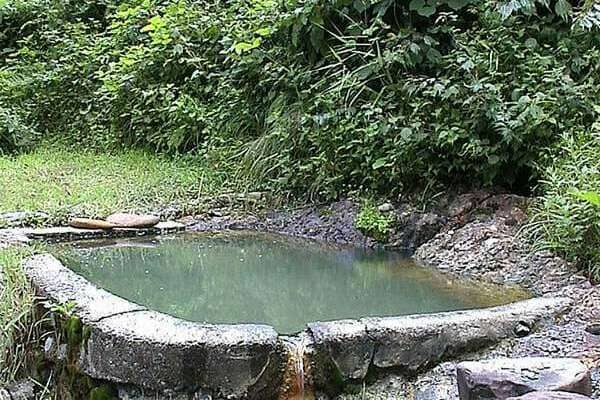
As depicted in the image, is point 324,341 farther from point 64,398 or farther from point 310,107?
point 310,107

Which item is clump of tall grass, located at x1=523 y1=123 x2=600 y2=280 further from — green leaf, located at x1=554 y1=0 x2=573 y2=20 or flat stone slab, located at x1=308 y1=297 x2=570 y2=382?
Answer: green leaf, located at x1=554 y1=0 x2=573 y2=20

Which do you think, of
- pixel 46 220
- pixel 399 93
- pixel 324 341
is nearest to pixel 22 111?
pixel 46 220

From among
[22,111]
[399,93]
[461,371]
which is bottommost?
[22,111]

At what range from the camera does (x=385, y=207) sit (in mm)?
4352

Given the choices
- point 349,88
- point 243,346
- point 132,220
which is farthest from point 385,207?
point 243,346

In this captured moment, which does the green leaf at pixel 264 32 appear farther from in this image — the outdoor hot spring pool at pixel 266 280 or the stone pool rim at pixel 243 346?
the stone pool rim at pixel 243 346

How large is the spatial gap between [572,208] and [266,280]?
1.32 meters

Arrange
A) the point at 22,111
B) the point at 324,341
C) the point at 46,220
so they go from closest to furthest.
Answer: the point at 324,341, the point at 46,220, the point at 22,111

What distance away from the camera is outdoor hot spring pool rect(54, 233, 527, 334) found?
118 inches

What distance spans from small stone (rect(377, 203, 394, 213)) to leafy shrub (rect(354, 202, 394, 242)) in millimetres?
23

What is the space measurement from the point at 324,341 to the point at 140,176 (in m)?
3.45

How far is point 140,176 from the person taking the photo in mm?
5531

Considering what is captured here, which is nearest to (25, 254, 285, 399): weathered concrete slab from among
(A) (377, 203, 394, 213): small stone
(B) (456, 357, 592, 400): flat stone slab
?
(B) (456, 357, 592, 400): flat stone slab

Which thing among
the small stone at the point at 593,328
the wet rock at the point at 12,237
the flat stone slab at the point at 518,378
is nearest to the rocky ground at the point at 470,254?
the small stone at the point at 593,328
